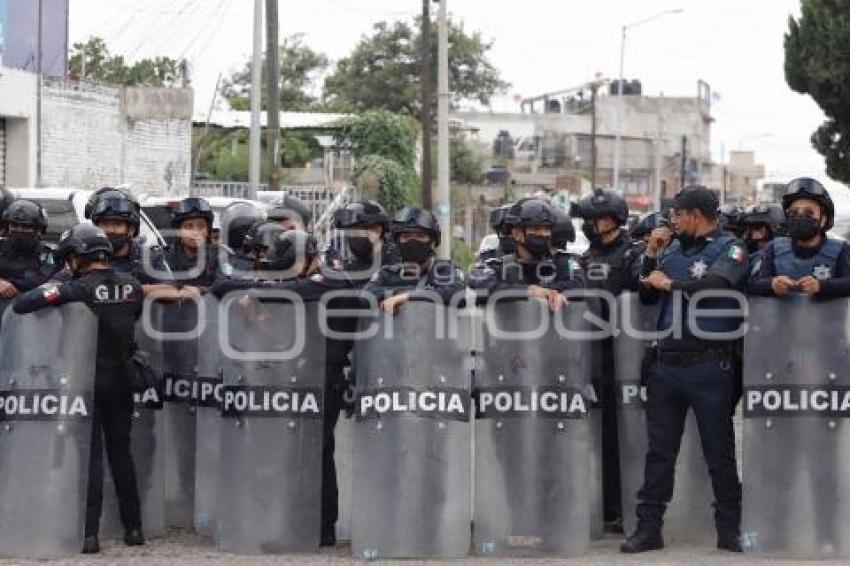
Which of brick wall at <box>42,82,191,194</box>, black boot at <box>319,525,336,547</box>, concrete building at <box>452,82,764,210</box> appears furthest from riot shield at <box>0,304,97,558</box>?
concrete building at <box>452,82,764,210</box>

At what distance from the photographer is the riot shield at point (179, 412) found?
10.4 metres

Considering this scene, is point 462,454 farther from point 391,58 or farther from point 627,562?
point 391,58

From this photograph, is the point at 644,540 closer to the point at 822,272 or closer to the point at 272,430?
the point at 822,272

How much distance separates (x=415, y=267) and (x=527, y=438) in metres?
1.08

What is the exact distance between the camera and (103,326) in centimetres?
956

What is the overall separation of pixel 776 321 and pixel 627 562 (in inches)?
57.4

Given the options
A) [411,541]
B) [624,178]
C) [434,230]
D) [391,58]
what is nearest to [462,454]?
[411,541]

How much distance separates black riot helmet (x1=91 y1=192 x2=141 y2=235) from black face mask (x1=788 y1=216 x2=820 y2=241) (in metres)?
3.68

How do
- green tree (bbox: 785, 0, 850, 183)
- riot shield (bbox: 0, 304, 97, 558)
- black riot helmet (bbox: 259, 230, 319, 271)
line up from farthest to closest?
green tree (bbox: 785, 0, 850, 183)
black riot helmet (bbox: 259, 230, 319, 271)
riot shield (bbox: 0, 304, 97, 558)

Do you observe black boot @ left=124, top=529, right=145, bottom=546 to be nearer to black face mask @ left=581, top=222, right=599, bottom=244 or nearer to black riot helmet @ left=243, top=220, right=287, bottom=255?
black riot helmet @ left=243, top=220, right=287, bottom=255

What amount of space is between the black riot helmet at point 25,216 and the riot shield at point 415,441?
231cm

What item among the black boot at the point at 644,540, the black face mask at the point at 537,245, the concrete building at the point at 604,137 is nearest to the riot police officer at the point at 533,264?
the black face mask at the point at 537,245

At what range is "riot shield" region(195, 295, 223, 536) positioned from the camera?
1002 cm

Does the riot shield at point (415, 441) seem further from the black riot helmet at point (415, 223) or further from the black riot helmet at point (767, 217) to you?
the black riot helmet at point (767, 217)
